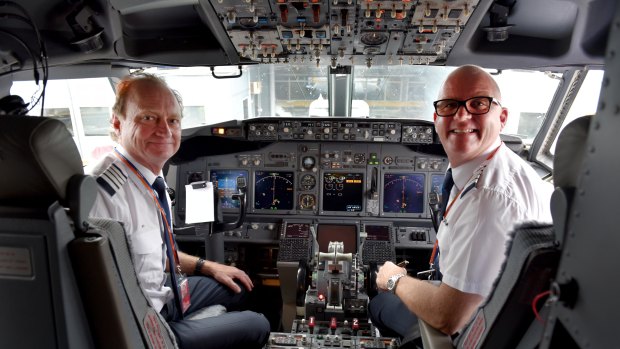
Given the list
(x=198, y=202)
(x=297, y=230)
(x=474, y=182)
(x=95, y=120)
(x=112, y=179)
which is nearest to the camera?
(x=474, y=182)

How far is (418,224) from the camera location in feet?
12.8

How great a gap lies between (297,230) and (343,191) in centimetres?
58

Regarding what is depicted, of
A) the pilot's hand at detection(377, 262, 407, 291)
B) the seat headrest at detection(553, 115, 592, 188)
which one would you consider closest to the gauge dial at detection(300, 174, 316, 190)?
the pilot's hand at detection(377, 262, 407, 291)

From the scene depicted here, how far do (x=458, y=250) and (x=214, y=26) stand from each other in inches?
75.0

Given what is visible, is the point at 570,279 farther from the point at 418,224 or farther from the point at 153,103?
the point at 418,224

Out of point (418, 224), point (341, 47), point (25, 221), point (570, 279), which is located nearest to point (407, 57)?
point (341, 47)

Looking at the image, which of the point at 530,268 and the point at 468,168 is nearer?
the point at 530,268

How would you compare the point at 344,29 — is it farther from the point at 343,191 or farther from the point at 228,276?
the point at 343,191

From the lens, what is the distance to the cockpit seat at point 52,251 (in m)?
0.92

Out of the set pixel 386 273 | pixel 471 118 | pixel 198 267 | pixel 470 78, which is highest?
pixel 470 78

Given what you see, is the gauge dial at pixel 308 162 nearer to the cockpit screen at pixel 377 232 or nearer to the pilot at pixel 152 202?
the cockpit screen at pixel 377 232

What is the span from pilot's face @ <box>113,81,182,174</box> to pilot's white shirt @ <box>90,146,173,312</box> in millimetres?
82

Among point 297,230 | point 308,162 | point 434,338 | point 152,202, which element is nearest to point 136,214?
point 152,202

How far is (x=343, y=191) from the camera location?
3924 millimetres
